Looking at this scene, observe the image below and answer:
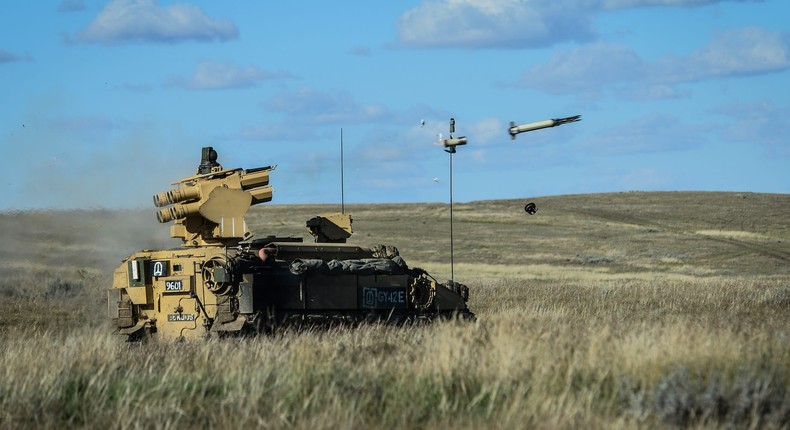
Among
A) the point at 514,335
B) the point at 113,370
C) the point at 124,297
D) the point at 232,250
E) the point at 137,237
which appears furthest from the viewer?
the point at 137,237

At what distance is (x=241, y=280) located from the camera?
18.6m

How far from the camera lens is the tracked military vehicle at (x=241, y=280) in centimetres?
1867

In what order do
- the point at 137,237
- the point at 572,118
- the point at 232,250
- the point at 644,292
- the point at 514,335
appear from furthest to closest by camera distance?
the point at 137,237
the point at 644,292
the point at 572,118
the point at 232,250
the point at 514,335

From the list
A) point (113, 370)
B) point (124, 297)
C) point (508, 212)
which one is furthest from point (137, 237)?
point (508, 212)

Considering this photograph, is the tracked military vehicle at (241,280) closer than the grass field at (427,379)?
No

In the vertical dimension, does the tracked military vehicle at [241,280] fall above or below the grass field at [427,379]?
above

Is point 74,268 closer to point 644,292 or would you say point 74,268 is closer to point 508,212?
point 644,292

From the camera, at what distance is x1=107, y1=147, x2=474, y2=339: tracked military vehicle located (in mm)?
18672

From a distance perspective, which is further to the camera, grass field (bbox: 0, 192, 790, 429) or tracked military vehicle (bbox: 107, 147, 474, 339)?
tracked military vehicle (bbox: 107, 147, 474, 339)

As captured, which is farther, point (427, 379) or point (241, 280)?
point (241, 280)

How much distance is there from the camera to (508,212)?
266 ft

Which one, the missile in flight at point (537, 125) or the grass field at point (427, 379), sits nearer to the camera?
the grass field at point (427, 379)

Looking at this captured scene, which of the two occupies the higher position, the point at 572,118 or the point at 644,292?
the point at 572,118

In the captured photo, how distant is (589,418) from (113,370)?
199 inches
